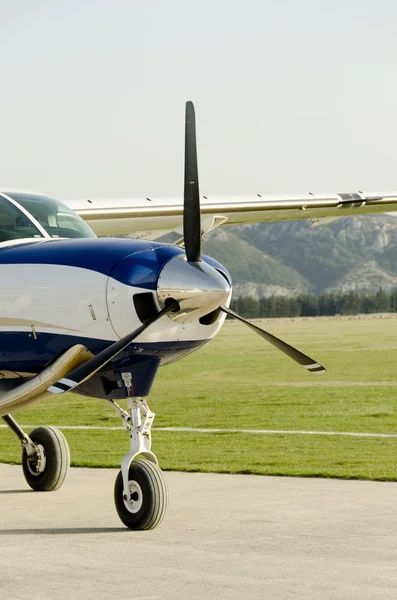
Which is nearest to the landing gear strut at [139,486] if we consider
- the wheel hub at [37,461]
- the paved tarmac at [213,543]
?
the paved tarmac at [213,543]

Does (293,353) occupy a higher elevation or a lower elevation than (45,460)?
higher

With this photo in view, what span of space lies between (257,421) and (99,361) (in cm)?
1086

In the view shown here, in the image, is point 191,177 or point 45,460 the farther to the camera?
point 45,460

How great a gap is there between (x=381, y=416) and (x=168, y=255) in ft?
39.2

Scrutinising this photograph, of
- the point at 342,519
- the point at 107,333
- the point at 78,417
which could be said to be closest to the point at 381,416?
the point at 78,417

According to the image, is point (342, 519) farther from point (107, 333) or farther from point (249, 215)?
point (249, 215)

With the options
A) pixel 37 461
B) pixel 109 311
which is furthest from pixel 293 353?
pixel 37 461

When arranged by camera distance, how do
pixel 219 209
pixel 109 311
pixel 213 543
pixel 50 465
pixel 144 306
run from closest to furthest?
pixel 213 543
pixel 144 306
pixel 109 311
pixel 50 465
pixel 219 209

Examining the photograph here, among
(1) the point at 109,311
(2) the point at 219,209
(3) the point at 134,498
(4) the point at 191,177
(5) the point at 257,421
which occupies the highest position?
(4) the point at 191,177

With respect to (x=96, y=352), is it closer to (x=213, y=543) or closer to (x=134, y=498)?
(x=134, y=498)

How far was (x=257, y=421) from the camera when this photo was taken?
1930 cm

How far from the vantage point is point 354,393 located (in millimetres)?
27406

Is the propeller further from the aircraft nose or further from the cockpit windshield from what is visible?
the cockpit windshield

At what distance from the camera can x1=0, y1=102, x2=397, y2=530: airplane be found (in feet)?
27.9
